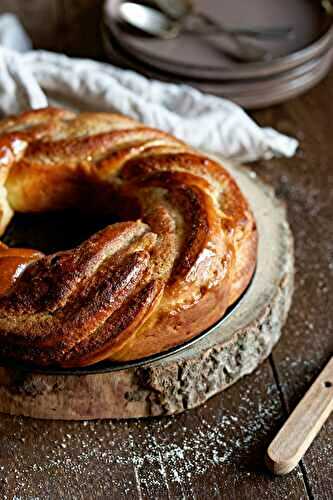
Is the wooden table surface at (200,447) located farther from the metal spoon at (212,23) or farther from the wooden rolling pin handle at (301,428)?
the metal spoon at (212,23)

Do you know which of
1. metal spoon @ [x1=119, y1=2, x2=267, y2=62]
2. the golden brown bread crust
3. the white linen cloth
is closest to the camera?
the golden brown bread crust

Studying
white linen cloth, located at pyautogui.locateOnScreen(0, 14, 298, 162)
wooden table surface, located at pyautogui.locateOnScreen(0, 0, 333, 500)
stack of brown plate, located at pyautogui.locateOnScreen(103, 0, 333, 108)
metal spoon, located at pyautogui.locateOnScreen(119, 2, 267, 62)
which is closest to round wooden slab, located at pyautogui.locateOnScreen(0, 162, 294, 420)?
wooden table surface, located at pyautogui.locateOnScreen(0, 0, 333, 500)

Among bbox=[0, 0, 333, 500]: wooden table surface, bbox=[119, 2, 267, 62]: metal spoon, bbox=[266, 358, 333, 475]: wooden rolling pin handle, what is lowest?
bbox=[0, 0, 333, 500]: wooden table surface

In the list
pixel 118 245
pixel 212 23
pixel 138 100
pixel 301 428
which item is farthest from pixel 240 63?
pixel 301 428

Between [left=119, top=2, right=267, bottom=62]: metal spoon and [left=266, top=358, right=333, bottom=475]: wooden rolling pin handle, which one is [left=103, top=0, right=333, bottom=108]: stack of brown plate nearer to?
[left=119, top=2, right=267, bottom=62]: metal spoon

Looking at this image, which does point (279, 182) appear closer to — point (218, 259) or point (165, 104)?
point (165, 104)
